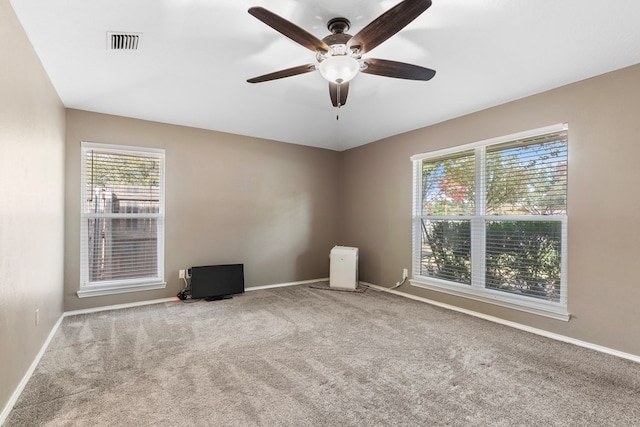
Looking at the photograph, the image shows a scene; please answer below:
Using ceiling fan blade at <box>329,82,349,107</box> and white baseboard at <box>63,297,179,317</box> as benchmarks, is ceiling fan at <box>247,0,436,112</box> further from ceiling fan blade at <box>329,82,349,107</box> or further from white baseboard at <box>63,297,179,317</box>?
white baseboard at <box>63,297,179,317</box>

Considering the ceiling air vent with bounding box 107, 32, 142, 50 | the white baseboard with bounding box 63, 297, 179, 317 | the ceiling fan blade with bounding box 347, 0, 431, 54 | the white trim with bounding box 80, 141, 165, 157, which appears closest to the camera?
the ceiling fan blade with bounding box 347, 0, 431, 54

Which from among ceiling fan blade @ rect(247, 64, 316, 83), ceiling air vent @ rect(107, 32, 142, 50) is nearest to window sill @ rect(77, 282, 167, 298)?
ceiling air vent @ rect(107, 32, 142, 50)

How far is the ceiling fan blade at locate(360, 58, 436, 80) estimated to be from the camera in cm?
220

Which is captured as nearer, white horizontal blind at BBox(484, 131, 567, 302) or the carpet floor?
the carpet floor

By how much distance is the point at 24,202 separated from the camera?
6.98ft

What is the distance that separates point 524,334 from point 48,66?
4902mm

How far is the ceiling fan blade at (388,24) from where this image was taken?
1.61m

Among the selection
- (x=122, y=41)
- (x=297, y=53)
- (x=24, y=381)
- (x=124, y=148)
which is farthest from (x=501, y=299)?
(x=124, y=148)

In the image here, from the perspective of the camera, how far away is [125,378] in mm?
2191

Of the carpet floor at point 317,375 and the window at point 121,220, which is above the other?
the window at point 121,220

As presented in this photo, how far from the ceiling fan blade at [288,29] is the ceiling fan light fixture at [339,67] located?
8cm

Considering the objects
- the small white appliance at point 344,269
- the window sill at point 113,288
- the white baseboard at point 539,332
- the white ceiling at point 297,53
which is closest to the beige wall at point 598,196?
the white baseboard at point 539,332

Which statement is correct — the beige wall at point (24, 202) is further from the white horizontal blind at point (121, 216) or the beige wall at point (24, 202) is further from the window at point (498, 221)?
the window at point (498, 221)

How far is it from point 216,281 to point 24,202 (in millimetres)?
2449
